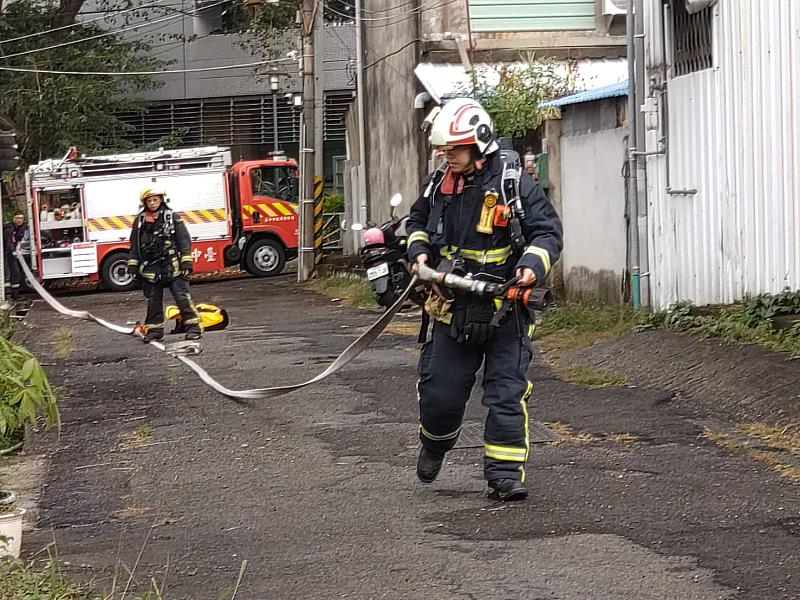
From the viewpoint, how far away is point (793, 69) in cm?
1036

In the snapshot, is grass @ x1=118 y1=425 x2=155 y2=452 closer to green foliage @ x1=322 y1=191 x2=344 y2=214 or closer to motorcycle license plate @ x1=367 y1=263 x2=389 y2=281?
motorcycle license plate @ x1=367 y1=263 x2=389 y2=281

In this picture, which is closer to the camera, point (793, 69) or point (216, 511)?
point (216, 511)

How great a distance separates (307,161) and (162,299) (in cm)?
1171

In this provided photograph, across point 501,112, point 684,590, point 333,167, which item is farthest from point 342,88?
point 684,590

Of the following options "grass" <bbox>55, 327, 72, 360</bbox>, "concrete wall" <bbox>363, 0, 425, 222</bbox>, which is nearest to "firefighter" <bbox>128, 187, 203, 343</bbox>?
"grass" <bbox>55, 327, 72, 360</bbox>

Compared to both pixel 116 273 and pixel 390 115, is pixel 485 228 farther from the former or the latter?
pixel 116 273

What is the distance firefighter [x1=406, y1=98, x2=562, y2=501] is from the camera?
21.5ft

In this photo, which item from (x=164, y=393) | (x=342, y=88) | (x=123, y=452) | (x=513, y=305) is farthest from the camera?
(x=342, y=88)

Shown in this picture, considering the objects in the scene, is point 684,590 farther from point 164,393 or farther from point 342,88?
point 342,88

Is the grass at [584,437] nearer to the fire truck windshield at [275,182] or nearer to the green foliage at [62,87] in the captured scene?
the fire truck windshield at [275,182]

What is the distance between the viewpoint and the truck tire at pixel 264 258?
2906 centimetres

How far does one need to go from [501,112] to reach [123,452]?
8.88m

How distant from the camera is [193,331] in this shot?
1541 centimetres

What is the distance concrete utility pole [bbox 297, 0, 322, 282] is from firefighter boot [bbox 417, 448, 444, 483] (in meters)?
19.8
